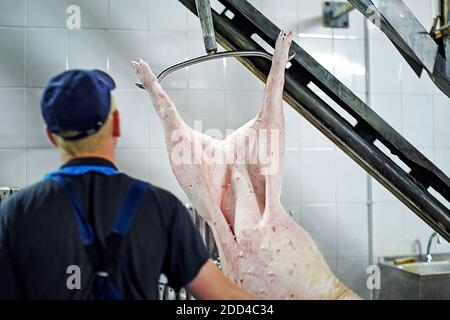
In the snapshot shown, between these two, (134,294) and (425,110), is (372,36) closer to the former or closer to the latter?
(425,110)

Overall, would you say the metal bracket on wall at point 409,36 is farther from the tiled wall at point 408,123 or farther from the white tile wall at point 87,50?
the white tile wall at point 87,50

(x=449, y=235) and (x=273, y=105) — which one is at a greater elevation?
(x=273, y=105)

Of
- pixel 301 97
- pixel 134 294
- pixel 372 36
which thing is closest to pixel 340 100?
pixel 301 97

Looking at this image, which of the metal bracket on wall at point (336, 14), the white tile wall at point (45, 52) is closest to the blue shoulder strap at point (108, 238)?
the white tile wall at point (45, 52)

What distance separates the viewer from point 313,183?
98 cm

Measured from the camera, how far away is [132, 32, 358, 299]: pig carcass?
2.57ft

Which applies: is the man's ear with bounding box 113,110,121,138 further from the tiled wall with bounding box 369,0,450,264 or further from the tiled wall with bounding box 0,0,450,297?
the tiled wall with bounding box 369,0,450,264

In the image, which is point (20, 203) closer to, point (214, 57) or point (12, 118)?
point (12, 118)

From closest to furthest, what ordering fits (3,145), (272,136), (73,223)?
1. (73,223)
2. (3,145)
3. (272,136)

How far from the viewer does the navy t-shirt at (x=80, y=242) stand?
551mm

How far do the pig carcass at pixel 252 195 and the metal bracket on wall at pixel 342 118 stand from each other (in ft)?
0.17

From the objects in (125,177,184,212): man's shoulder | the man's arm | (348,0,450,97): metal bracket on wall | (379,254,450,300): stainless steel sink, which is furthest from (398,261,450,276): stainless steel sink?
(125,177,184,212): man's shoulder

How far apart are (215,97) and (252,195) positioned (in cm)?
21

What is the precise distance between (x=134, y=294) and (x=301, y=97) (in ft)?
1.51
